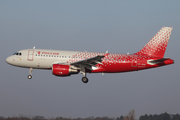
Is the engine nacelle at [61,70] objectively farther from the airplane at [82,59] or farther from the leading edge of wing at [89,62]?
the leading edge of wing at [89,62]

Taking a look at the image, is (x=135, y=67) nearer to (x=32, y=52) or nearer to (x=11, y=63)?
(x=32, y=52)

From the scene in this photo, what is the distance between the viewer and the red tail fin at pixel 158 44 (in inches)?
1858

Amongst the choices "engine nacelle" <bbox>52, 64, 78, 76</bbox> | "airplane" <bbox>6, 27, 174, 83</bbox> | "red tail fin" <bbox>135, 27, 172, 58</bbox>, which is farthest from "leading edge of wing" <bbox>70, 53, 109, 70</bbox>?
"red tail fin" <bbox>135, 27, 172, 58</bbox>

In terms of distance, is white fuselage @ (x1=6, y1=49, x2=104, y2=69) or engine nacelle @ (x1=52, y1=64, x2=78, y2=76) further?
white fuselage @ (x1=6, y1=49, x2=104, y2=69)

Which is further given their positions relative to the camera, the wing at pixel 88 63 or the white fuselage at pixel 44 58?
the white fuselage at pixel 44 58

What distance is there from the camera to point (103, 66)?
A: 44656 millimetres

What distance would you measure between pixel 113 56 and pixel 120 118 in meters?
13.9

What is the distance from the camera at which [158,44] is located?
47750 millimetres

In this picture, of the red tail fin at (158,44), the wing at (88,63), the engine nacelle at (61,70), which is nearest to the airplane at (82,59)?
the wing at (88,63)

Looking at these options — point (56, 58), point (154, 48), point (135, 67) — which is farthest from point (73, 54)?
point (154, 48)

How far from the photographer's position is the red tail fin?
1858 inches

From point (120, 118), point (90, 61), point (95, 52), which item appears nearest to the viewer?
point (90, 61)

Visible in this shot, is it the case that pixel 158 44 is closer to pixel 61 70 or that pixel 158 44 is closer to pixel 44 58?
pixel 61 70

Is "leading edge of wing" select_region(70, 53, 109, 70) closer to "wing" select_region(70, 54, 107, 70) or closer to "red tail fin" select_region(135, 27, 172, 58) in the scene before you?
"wing" select_region(70, 54, 107, 70)
